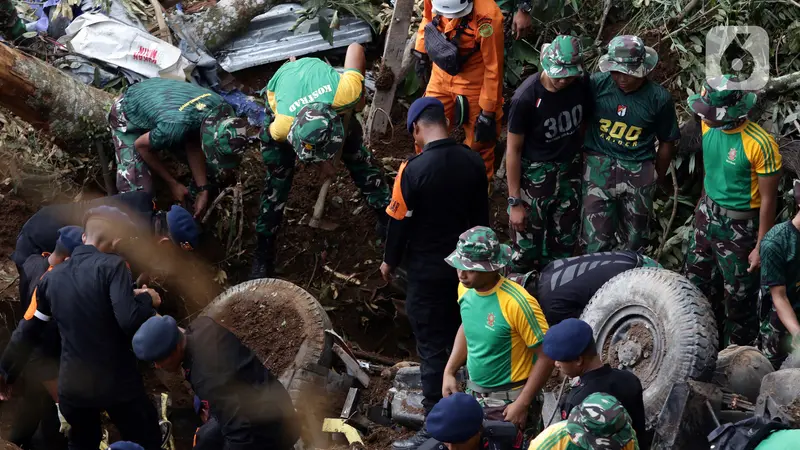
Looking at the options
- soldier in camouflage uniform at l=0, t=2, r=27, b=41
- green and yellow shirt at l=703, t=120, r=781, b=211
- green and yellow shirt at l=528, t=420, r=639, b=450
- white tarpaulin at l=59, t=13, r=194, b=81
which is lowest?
white tarpaulin at l=59, t=13, r=194, b=81

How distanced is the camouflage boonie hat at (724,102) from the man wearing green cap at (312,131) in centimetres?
256

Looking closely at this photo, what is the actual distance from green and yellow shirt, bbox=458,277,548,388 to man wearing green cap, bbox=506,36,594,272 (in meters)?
1.76

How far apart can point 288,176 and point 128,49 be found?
96.3 inches

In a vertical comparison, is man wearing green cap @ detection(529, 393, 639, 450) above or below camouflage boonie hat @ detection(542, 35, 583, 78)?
below

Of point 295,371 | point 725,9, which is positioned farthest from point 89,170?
point 725,9

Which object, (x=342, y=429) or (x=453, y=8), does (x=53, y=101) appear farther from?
(x=342, y=429)

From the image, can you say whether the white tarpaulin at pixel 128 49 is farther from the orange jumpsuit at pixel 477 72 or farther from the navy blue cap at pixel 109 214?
the navy blue cap at pixel 109 214

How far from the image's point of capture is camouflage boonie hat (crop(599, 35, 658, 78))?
6480 millimetres

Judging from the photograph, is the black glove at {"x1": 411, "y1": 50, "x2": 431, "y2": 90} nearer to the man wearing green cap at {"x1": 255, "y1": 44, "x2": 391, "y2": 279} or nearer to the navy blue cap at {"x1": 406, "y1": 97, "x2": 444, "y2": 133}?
the man wearing green cap at {"x1": 255, "y1": 44, "x2": 391, "y2": 279}

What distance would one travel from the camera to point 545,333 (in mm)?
5250

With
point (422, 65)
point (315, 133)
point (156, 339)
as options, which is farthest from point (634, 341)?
point (422, 65)

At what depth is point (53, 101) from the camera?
805cm

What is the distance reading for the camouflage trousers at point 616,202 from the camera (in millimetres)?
6914

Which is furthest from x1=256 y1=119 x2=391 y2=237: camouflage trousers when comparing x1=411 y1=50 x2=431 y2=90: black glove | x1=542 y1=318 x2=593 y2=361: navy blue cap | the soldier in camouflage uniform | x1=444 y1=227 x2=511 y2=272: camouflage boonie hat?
x1=542 y1=318 x2=593 y2=361: navy blue cap
